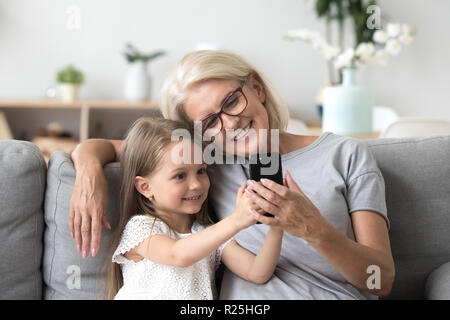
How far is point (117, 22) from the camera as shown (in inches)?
145

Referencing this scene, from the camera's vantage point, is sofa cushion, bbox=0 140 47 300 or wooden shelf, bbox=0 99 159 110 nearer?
sofa cushion, bbox=0 140 47 300

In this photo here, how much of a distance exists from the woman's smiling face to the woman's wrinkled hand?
0.92 ft

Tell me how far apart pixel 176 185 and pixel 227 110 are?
209 mm

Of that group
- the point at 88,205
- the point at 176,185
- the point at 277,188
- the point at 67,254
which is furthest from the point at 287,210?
the point at 67,254

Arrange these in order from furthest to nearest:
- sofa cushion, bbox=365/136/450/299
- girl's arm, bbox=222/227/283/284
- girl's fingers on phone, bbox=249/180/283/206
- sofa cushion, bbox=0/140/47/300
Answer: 1. sofa cushion, bbox=365/136/450/299
2. sofa cushion, bbox=0/140/47/300
3. girl's arm, bbox=222/227/283/284
4. girl's fingers on phone, bbox=249/180/283/206

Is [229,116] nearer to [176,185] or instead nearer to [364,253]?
[176,185]

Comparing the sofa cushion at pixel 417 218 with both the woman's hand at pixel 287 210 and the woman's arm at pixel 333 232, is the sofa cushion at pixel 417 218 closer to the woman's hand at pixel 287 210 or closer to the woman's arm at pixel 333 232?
the woman's arm at pixel 333 232

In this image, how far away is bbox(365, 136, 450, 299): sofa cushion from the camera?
4.25ft

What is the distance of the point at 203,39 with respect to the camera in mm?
3791

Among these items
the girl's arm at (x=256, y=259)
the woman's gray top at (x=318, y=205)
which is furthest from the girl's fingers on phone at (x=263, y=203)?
the woman's gray top at (x=318, y=205)

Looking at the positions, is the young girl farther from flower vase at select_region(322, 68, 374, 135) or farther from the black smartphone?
flower vase at select_region(322, 68, 374, 135)

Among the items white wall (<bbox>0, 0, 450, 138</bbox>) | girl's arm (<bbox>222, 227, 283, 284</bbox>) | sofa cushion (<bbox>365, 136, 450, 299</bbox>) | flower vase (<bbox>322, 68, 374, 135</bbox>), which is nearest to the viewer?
girl's arm (<bbox>222, 227, 283, 284</bbox>)

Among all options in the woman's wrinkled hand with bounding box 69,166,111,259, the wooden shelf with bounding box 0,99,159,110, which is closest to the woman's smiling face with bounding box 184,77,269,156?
the woman's wrinkled hand with bounding box 69,166,111,259
